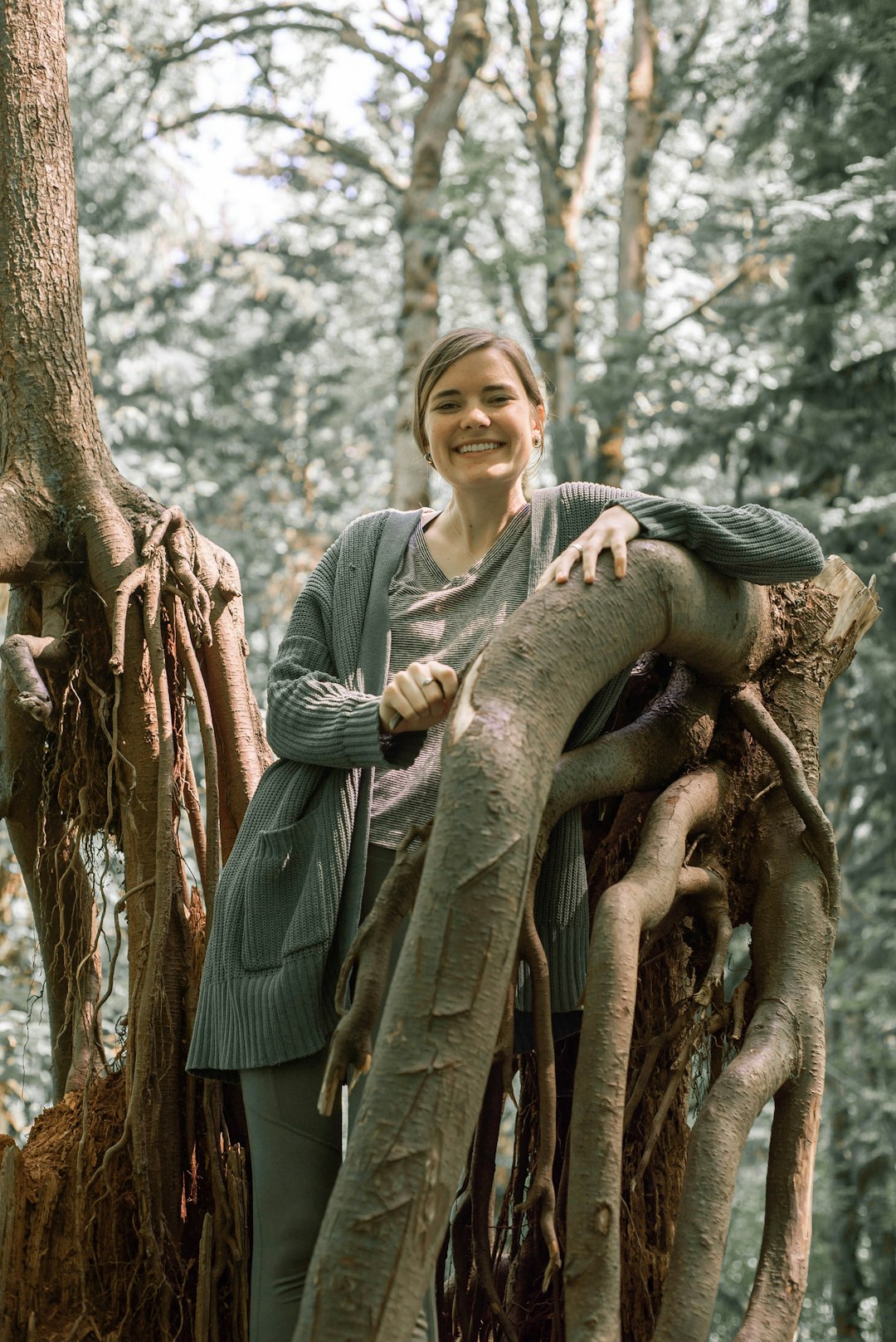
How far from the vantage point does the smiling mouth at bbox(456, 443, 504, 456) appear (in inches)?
99.5

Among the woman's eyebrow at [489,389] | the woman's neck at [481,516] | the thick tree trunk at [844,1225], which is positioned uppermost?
the woman's eyebrow at [489,389]

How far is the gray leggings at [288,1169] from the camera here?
2.21m

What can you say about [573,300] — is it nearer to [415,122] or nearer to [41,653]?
[415,122]

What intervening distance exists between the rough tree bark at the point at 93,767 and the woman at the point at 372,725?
2.25ft

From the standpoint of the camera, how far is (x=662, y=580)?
7.68 feet

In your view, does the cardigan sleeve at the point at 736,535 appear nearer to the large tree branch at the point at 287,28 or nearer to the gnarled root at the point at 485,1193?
the gnarled root at the point at 485,1193

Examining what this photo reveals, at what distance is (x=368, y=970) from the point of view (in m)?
2.02

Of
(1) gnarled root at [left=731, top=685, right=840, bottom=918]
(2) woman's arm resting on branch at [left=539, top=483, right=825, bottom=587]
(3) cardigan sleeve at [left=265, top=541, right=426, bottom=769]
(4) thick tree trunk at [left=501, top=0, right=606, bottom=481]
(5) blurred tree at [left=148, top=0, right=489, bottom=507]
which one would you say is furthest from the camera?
(4) thick tree trunk at [left=501, top=0, right=606, bottom=481]

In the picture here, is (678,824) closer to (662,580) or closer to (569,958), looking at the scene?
(569,958)

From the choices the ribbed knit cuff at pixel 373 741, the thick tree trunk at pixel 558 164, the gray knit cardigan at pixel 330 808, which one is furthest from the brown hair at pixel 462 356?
the thick tree trunk at pixel 558 164

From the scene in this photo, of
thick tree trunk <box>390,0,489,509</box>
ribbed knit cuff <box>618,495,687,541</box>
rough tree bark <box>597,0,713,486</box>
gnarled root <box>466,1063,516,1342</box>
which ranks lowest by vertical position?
gnarled root <box>466,1063,516,1342</box>

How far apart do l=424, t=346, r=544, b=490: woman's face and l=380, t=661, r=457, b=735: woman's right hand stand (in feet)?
1.73

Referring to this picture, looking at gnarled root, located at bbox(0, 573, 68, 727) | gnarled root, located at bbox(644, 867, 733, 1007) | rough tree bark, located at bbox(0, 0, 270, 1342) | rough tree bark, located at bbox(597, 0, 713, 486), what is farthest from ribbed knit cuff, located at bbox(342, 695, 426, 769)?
rough tree bark, located at bbox(597, 0, 713, 486)

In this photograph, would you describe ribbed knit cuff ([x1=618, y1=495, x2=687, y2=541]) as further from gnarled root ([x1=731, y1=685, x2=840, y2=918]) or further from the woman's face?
gnarled root ([x1=731, y1=685, x2=840, y2=918])
